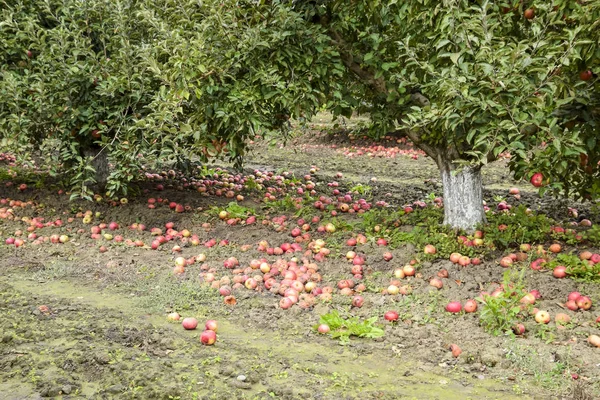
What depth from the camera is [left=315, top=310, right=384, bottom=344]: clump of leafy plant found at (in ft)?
15.3

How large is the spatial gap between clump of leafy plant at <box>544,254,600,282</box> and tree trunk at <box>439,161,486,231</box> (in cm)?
110

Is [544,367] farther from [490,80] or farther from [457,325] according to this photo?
[490,80]

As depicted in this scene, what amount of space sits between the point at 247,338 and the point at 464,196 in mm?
3118

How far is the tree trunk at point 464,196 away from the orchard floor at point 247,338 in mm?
793

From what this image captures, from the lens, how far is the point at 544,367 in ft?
13.3

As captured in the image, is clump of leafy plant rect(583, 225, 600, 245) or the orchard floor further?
clump of leafy plant rect(583, 225, 600, 245)

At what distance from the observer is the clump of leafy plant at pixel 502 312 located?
4.59m

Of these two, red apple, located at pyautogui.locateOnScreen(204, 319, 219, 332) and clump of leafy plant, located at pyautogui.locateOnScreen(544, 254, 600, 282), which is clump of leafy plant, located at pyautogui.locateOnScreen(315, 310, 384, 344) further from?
clump of leafy plant, located at pyautogui.locateOnScreen(544, 254, 600, 282)

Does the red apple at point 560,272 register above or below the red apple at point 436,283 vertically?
above

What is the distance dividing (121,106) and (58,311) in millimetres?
3344

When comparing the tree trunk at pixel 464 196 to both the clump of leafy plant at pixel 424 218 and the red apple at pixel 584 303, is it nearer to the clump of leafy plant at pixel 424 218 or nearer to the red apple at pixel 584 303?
the clump of leafy plant at pixel 424 218

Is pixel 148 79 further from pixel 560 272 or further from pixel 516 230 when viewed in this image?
pixel 560 272

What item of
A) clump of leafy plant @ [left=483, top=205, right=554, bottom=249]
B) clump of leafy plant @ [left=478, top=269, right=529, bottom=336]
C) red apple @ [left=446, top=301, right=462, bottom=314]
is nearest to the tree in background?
clump of leafy plant @ [left=483, top=205, right=554, bottom=249]

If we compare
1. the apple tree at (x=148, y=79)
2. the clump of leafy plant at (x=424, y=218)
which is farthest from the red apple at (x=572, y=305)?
the apple tree at (x=148, y=79)
